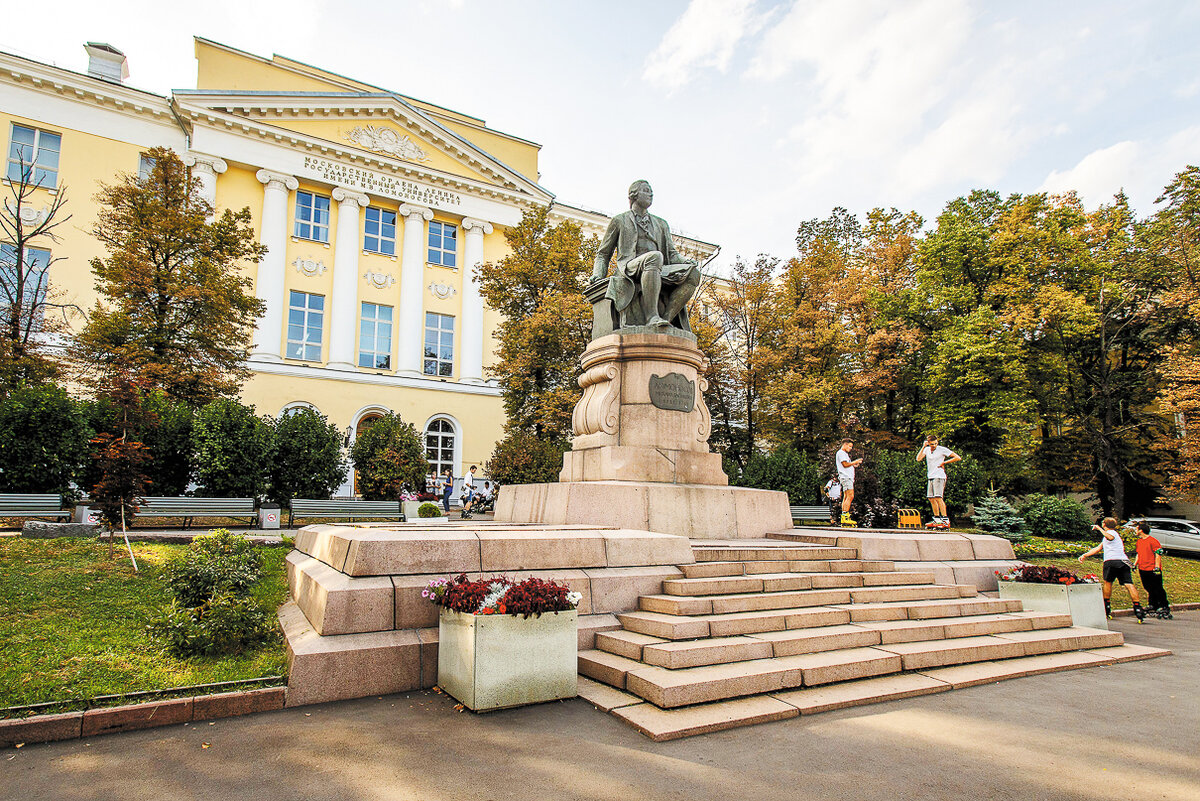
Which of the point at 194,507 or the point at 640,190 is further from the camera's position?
the point at 194,507

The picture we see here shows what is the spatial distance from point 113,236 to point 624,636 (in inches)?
854

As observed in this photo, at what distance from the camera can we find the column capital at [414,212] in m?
32.8

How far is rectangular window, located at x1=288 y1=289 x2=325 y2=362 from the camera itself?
29.9 metres

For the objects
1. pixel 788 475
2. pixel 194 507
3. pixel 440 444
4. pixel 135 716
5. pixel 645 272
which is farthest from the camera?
pixel 440 444

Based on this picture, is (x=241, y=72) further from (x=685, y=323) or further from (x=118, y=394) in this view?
(x=685, y=323)

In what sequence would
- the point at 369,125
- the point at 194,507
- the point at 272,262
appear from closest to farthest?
the point at 194,507
the point at 272,262
the point at 369,125

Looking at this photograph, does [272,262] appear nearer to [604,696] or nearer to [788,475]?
[788,475]

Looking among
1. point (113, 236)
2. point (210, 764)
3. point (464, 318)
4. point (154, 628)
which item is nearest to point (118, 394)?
point (154, 628)

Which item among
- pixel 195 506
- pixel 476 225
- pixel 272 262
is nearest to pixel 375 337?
pixel 272 262

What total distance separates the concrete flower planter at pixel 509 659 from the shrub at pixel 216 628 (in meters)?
1.95

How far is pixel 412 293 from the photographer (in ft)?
106

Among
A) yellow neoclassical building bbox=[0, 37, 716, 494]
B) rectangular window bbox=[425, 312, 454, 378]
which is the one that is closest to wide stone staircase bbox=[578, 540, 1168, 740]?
yellow neoclassical building bbox=[0, 37, 716, 494]

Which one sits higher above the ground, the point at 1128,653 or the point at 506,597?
the point at 506,597

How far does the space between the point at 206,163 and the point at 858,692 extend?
3228cm
